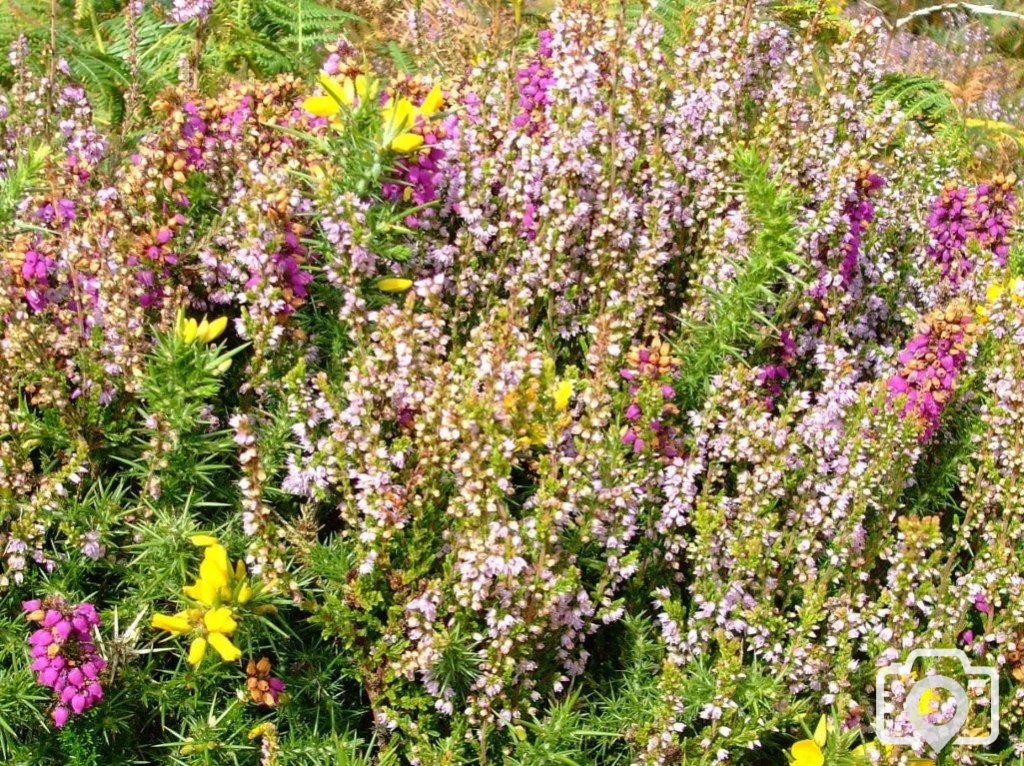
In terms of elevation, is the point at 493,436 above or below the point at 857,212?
below

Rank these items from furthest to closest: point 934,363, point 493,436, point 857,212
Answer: point 857,212 → point 934,363 → point 493,436

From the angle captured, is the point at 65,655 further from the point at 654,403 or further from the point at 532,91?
the point at 532,91

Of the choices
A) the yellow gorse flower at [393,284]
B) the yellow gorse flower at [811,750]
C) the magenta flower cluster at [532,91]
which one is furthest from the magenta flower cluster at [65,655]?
the magenta flower cluster at [532,91]

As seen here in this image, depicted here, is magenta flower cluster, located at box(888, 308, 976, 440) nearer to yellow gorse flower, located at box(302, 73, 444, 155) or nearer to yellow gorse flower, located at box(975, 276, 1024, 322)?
yellow gorse flower, located at box(975, 276, 1024, 322)

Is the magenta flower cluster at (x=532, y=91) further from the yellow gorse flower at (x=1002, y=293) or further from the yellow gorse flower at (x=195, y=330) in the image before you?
the yellow gorse flower at (x=1002, y=293)

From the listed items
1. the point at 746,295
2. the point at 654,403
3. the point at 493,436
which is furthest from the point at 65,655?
the point at 746,295

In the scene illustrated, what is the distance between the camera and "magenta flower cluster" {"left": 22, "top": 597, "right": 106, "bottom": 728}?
2.12 meters

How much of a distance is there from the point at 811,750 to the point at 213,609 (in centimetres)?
138

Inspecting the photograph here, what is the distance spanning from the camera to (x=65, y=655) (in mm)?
2150

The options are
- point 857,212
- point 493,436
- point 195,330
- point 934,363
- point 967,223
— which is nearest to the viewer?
point 493,436

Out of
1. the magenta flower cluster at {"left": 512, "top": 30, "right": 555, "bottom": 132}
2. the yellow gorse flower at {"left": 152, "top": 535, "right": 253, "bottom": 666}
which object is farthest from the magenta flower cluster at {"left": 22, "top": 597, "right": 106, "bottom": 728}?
the magenta flower cluster at {"left": 512, "top": 30, "right": 555, "bottom": 132}

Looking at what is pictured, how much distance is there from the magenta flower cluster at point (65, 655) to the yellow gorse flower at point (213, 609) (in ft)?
0.59

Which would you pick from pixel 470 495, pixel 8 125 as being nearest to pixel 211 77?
pixel 8 125

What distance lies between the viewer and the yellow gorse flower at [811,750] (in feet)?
7.70
